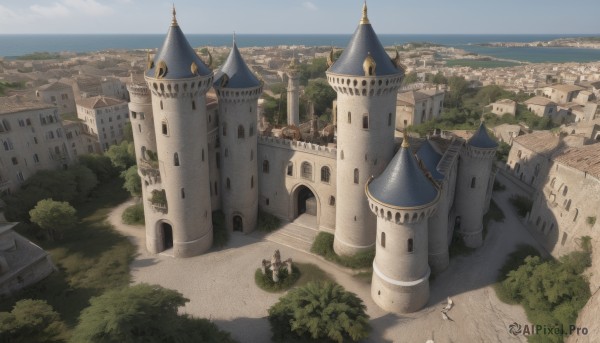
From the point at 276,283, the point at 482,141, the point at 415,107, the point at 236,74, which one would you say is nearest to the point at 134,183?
the point at 236,74

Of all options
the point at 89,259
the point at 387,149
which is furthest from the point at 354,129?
the point at 89,259

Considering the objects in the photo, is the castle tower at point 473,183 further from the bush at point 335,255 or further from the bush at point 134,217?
the bush at point 134,217

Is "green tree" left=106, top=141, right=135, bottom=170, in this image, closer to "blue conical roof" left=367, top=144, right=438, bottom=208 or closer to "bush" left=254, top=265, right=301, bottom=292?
"bush" left=254, top=265, right=301, bottom=292

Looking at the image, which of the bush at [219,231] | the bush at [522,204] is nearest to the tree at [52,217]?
the bush at [219,231]

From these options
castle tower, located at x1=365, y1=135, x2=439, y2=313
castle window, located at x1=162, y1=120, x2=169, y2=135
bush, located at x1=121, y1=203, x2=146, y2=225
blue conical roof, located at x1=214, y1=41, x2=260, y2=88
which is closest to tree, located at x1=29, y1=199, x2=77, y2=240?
bush, located at x1=121, y1=203, x2=146, y2=225

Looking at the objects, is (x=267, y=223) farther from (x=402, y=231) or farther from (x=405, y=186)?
(x=405, y=186)

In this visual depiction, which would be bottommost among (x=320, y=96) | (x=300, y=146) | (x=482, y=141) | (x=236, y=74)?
(x=320, y=96)
